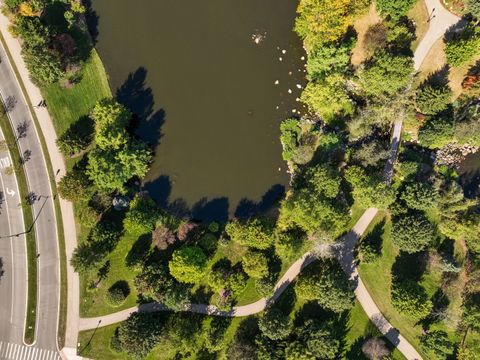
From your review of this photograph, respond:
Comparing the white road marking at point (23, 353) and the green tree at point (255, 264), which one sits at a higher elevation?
the white road marking at point (23, 353)

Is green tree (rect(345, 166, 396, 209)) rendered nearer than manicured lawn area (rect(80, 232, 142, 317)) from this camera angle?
Yes

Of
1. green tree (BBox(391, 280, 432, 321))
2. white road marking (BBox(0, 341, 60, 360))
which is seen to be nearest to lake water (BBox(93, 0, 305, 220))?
green tree (BBox(391, 280, 432, 321))

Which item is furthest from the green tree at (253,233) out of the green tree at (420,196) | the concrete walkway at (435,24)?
the concrete walkway at (435,24)

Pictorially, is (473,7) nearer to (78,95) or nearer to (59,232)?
(78,95)

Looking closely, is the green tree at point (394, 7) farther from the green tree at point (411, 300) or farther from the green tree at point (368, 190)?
the green tree at point (411, 300)

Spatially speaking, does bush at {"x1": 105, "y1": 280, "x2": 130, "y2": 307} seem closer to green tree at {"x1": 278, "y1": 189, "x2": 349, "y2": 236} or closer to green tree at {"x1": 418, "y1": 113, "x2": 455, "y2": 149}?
green tree at {"x1": 278, "y1": 189, "x2": 349, "y2": 236}

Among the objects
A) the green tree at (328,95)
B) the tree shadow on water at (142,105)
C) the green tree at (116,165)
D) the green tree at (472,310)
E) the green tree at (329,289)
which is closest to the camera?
the green tree at (116,165)
